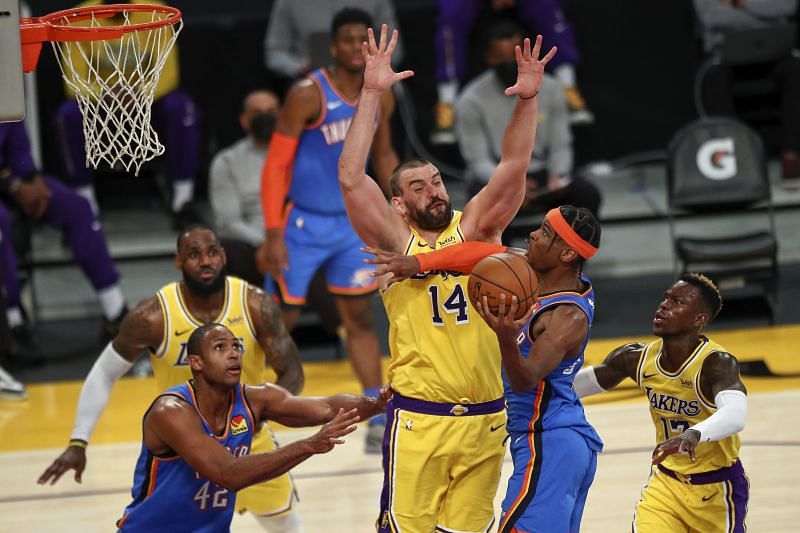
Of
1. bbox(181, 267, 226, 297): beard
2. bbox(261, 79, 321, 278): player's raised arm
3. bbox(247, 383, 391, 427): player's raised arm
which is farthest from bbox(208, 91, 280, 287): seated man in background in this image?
bbox(247, 383, 391, 427): player's raised arm

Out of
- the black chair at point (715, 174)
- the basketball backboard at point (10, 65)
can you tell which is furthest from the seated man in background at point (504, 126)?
the basketball backboard at point (10, 65)

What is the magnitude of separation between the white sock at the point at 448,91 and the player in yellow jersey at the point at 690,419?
5.62 metres

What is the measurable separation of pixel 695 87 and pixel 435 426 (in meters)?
7.33

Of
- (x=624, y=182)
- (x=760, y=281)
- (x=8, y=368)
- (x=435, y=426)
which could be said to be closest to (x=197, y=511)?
(x=435, y=426)

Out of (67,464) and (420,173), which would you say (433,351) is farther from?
(67,464)

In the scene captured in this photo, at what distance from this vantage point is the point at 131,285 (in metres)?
10.4

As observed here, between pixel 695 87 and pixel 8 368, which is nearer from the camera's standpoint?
pixel 8 368

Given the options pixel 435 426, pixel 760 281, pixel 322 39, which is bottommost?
pixel 760 281

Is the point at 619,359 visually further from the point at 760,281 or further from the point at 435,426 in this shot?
the point at 760,281

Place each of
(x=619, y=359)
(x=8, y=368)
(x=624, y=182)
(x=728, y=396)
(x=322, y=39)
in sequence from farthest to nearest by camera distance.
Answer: (x=624, y=182)
(x=322, y=39)
(x=8, y=368)
(x=619, y=359)
(x=728, y=396)

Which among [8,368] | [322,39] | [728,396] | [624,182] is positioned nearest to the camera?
[728,396]

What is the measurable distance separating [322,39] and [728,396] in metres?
5.87

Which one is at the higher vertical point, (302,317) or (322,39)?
(322,39)

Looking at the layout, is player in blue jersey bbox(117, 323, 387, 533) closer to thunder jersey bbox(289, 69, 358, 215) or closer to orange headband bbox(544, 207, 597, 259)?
orange headband bbox(544, 207, 597, 259)
